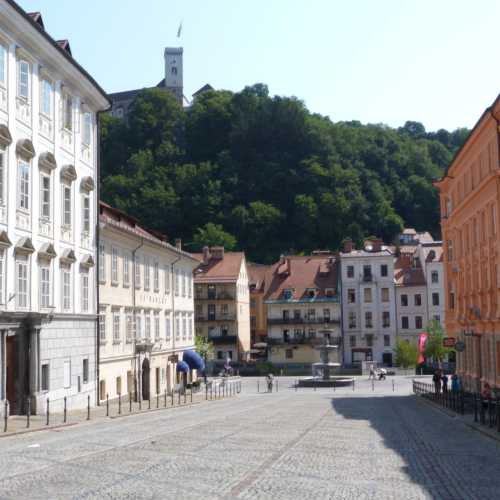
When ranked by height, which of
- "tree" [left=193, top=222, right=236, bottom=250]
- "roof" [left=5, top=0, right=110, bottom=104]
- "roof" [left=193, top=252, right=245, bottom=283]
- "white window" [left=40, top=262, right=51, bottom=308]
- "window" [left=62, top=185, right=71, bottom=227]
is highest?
"tree" [left=193, top=222, right=236, bottom=250]

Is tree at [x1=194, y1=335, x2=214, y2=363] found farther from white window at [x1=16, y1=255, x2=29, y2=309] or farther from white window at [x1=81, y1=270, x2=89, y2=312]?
white window at [x1=16, y1=255, x2=29, y2=309]

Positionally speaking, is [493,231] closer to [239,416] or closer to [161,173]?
[239,416]

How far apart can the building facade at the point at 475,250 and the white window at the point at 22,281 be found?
61.0ft

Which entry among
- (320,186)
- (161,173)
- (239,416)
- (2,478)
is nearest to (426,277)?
(320,186)

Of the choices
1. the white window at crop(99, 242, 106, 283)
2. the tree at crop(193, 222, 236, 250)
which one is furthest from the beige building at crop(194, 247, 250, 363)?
the white window at crop(99, 242, 106, 283)

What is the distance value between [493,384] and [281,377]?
144 ft

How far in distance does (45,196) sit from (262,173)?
340 feet

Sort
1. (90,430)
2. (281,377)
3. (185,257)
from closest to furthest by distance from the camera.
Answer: (90,430) < (185,257) < (281,377)

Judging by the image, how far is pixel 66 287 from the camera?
32.1m

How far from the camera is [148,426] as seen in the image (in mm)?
25547

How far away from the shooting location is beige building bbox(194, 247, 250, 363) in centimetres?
8662

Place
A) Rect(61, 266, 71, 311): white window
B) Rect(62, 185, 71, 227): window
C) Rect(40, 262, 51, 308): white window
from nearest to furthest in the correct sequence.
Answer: Rect(40, 262, 51, 308): white window, Rect(61, 266, 71, 311): white window, Rect(62, 185, 71, 227): window

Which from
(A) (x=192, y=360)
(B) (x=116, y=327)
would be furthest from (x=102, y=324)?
(A) (x=192, y=360)

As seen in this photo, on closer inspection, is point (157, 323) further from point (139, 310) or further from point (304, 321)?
point (304, 321)
